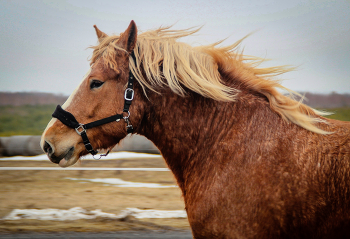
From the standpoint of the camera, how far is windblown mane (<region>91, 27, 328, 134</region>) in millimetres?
1968

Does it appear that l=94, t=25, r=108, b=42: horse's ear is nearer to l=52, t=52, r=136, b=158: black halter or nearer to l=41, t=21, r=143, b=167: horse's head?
l=41, t=21, r=143, b=167: horse's head

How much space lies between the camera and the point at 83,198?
16.8ft

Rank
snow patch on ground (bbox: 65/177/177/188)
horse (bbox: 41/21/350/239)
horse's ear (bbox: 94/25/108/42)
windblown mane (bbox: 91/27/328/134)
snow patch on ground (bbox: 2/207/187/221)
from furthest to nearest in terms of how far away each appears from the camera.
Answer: snow patch on ground (bbox: 65/177/177/188)
snow patch on ground (bbox: 2/207/187/221)
horse's ear (bbox: 94/25/108/42)
windblown mane (bbox: 91/27/328/134)
horse (bbox: 41/21/350/239)

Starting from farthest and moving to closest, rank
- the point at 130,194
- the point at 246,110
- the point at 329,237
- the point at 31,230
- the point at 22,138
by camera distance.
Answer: the point at 22,138, the point at 130,194, the point at 31,230, the point at 246,110, the point at 329,237

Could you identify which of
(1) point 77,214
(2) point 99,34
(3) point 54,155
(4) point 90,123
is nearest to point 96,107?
(4) point 90,123

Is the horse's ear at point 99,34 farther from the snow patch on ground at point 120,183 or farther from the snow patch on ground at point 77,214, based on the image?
the snow patch on ground at point 120,183

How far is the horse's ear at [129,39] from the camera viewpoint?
2004mm

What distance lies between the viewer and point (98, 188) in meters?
5.69

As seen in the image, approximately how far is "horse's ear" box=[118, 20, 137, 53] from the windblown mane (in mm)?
40

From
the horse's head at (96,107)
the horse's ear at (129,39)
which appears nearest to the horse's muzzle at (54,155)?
the horse's head at (96,107)

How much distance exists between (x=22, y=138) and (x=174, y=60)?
8013 millimetres

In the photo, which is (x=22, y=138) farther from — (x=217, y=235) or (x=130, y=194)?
(x=217, y=235)

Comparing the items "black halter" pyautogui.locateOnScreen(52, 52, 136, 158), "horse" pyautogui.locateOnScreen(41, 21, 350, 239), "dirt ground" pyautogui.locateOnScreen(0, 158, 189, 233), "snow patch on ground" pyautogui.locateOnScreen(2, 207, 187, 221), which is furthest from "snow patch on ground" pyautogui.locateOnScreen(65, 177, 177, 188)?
"black halter" pyautogui.locateOnScreen(52, 52, 136, 158)

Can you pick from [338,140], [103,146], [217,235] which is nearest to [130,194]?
[103,146]
